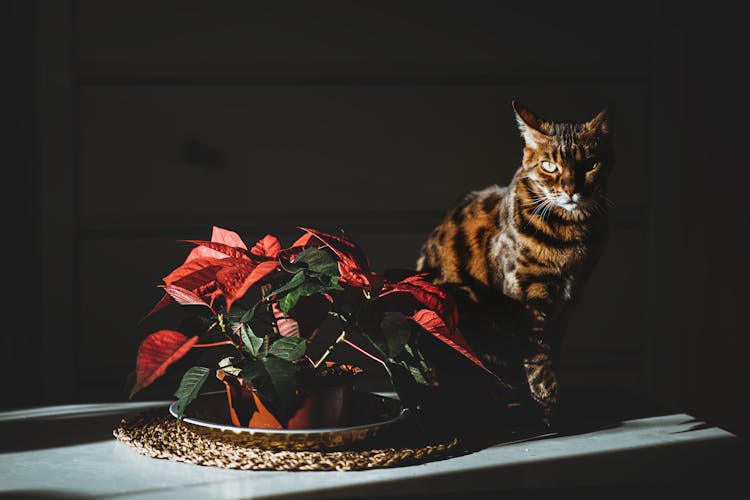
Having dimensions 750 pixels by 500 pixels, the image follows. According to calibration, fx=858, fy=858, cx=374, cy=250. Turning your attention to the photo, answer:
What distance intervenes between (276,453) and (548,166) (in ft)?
1.58

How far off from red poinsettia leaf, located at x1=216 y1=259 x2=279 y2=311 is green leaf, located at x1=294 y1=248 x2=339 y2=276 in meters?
0.03

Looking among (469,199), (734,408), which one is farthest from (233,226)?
(734,408)

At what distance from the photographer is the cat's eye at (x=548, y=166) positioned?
41.4 inches

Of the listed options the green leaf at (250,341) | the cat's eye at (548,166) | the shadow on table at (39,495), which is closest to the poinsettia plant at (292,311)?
the green leaf at (250,341)

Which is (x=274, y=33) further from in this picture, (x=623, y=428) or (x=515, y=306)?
(x=623, y=428)

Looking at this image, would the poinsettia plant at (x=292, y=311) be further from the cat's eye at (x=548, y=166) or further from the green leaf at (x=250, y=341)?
the cat's eye at (x=548, y=166)

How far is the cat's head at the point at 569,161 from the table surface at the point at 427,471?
28 centimetres

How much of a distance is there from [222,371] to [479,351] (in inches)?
14.4

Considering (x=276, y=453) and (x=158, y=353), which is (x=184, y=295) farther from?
(x=276, y=453)

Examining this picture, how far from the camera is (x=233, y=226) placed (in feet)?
5.46

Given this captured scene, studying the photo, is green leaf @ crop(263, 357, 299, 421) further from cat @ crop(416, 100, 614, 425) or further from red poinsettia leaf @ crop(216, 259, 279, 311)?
cat @ crop(416, 100, 614, 425)

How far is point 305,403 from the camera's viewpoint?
34.2 inches

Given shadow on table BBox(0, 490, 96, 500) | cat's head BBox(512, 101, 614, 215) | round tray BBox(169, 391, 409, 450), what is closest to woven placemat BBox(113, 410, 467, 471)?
round tray BBox(169, 391, 409, 450)

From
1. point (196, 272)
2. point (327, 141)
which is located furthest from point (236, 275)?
point (327, 141)
